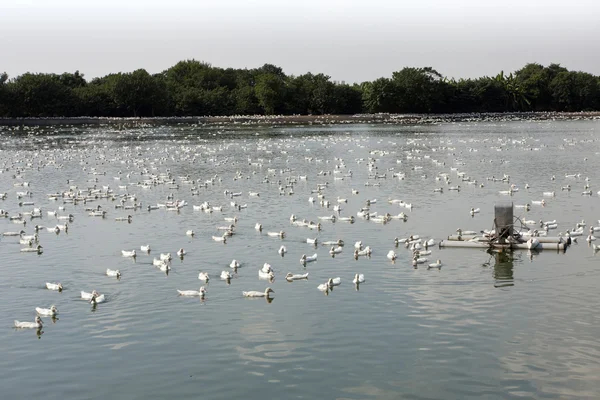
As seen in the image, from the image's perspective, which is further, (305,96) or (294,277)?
(305,96)

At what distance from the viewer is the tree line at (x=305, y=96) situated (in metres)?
158

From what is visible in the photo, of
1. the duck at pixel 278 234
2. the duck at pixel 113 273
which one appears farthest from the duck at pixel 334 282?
the duck at pixel 278 234

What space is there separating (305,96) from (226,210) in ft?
424

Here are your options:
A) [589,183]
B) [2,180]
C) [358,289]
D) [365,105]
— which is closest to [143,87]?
[365,105]

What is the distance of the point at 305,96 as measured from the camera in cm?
16575

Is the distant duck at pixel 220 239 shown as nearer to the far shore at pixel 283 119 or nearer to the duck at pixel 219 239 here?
the duck at pixel 219 239

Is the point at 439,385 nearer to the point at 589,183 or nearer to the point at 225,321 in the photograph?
the point at 225,321

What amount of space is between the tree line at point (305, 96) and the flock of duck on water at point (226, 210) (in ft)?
329

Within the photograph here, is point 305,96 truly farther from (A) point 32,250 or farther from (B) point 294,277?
(B) point 294,277

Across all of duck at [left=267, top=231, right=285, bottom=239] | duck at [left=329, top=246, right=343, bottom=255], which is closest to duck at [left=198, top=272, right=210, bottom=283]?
duck at [left=329, top=246, right=343, bottom=255]

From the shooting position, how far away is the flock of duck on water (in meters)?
25.0

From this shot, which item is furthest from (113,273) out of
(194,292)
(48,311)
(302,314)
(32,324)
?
(302,314)

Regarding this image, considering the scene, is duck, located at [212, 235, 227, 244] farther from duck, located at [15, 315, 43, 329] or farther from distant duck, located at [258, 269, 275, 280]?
duck, located at [15, 315, 43, 329]

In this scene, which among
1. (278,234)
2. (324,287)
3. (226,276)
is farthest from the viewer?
(278,234)
